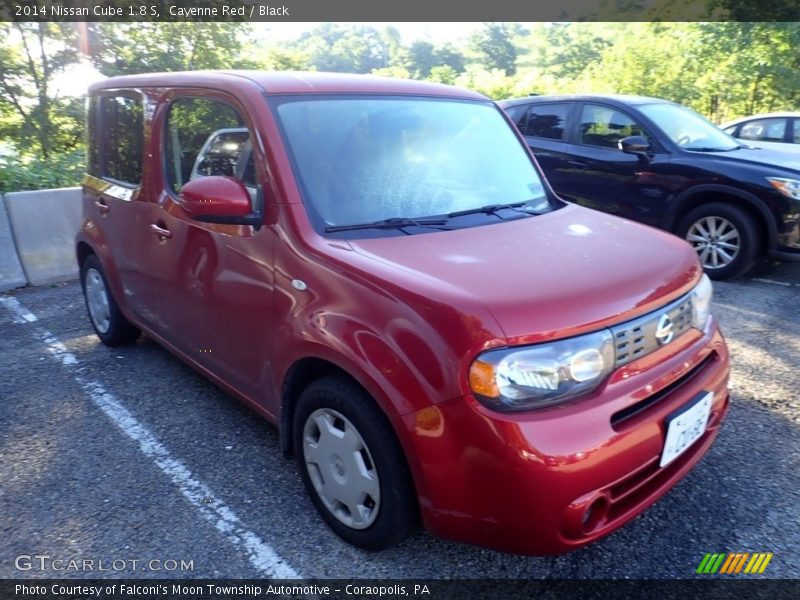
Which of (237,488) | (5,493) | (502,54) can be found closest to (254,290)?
(237,488)

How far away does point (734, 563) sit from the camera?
226cm

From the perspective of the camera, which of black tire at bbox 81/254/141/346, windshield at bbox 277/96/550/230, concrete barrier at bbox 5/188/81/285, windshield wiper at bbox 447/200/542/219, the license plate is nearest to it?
the license plate

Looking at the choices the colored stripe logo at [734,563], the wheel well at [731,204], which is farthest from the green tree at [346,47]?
the colored stripe logo at [734,563]

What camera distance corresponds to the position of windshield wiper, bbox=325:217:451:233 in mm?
2367

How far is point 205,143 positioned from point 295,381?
4.42 ft

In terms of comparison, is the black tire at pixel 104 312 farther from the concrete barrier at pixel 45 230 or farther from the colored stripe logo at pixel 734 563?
the colored stripe logo at pixel 734 563

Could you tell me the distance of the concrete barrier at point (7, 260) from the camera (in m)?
5.81

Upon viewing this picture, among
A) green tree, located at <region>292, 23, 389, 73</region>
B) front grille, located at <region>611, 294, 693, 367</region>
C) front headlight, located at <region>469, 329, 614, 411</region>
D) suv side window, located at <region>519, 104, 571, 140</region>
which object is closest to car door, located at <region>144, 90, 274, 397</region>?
front headlight, located at <region>469, 329, 614, 411</region>

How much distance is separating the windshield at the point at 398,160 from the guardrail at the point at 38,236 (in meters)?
4.51

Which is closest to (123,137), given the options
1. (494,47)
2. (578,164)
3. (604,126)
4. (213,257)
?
(213,257)

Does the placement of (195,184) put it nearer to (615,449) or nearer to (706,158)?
(615,449)

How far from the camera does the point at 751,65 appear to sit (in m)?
15.1

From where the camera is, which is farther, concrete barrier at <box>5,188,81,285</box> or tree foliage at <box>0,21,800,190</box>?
tree foliage at <box>0,21,800,190</box>

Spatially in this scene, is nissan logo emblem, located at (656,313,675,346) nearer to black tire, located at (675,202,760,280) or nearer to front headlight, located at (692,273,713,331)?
front headlight, located at (692,273,713,331)
